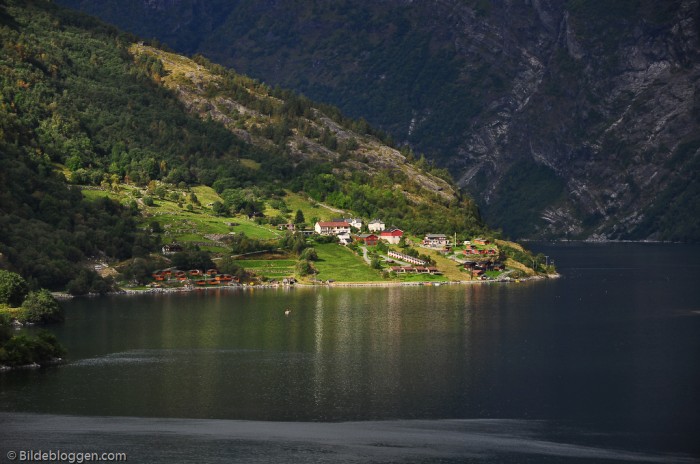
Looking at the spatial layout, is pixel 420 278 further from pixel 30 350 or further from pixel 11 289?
pixel 30 350

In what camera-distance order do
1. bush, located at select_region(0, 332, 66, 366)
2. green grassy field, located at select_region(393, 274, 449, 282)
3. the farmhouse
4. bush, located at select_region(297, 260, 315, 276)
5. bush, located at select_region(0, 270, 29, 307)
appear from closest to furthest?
bush, located at select_region(0, 332, 66, 366)
bush, located at select_region(0, 270, 29, 307)
bush, located at select_region(297, 260, 315, 276)
green grassy field, located at select_region(393, 274, 449, 282)
the farmhouse

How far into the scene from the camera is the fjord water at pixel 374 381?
271 ft

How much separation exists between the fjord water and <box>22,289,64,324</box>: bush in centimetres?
267

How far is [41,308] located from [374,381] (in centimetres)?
5155

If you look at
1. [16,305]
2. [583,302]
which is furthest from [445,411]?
[583,302]

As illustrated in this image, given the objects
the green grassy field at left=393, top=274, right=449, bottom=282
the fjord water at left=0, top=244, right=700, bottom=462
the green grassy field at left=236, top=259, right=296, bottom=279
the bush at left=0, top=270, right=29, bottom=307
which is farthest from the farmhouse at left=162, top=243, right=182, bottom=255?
the bush at left=0, top=270, right=29, bottom=307

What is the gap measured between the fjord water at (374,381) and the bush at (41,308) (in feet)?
8.74

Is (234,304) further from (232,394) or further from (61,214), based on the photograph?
(232,394)

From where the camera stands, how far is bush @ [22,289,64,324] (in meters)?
137

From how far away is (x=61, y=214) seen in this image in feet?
640

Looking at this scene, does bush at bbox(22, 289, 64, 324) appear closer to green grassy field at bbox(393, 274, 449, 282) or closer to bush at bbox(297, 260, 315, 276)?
bush at bbox(297, 260, 315, 276)

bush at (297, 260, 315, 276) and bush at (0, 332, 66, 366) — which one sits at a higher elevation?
bush at (297, 260, 315, 276)

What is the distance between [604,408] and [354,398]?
21.1 metres

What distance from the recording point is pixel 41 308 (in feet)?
449
